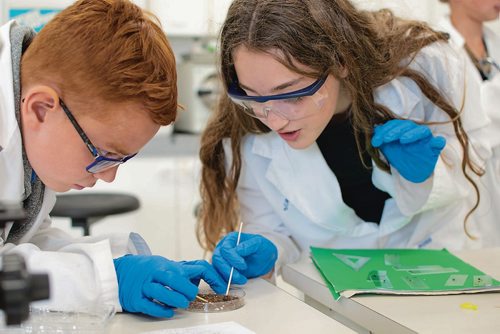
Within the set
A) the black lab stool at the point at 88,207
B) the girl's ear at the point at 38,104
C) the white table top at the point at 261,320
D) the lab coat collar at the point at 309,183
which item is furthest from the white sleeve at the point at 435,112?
the black lab stool at the point at 88,207

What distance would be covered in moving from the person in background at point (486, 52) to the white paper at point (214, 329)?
136 cm

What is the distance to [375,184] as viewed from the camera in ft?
5.76

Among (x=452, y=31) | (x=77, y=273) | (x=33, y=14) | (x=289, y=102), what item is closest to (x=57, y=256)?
(x=77, y=273)

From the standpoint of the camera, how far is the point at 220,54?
5.18 ft

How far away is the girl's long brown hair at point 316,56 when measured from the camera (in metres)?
1.45

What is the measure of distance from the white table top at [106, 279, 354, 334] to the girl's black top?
611 mm

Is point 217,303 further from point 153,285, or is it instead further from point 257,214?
point 257,214

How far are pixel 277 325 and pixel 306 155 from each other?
72 centimetres

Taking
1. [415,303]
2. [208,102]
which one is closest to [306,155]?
[415,303]

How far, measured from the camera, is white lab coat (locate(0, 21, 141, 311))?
44.2 inches

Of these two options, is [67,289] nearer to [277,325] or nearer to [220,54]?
[277,325]

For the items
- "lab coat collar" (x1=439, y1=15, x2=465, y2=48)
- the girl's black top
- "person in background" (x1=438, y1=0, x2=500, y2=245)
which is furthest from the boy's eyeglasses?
"lab coat collar" (x1=439, y1=15, x2=465, y2=48)

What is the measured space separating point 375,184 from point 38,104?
938 millimetres

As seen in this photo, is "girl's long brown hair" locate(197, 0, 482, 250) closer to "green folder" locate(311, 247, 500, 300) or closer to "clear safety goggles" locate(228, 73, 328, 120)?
"clear safety goggles" locate(228, 73, 328, 120)
